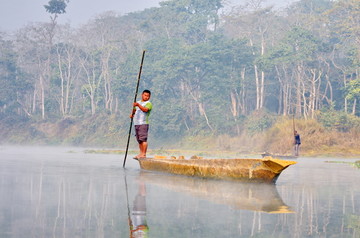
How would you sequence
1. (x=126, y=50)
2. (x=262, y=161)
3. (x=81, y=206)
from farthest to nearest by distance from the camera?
(x=126, y=50)
(x=262, y=161)
(x=81, y=206)

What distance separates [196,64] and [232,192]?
38055 millimetres

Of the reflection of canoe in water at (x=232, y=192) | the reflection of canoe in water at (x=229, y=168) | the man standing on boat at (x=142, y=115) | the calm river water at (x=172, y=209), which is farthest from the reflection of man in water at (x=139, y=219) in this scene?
the man standing on boat at (x=142, y=115)

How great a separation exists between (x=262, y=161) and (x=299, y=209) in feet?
11.9

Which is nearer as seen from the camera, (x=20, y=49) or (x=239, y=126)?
(x=239, y=126)

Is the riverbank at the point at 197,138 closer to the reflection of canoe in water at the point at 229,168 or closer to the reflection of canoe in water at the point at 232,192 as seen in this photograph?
the reflection of canoe in water at the point at 229,168

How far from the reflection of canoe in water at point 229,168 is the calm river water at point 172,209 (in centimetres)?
31

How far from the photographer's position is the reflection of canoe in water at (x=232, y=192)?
26.3ft

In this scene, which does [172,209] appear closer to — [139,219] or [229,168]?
[139,219]

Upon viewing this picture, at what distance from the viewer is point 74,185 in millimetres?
10609

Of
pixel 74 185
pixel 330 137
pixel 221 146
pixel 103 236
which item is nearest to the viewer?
pixel 103 236

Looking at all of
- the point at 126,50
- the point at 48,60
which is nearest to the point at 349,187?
the point at 126,50

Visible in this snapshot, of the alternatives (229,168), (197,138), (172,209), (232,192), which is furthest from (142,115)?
(197,138)

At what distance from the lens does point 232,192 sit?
9.97 m

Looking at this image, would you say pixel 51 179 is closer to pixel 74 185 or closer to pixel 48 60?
pixel 74 185
